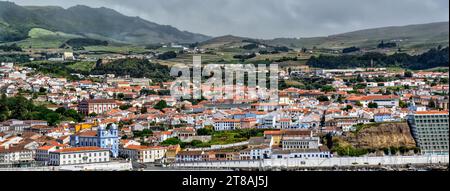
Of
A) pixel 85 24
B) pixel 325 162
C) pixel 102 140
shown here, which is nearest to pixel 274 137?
pixel 325 162

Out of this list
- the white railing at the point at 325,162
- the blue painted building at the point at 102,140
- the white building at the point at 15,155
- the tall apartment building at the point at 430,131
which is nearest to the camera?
the white railing at the point at 325,162

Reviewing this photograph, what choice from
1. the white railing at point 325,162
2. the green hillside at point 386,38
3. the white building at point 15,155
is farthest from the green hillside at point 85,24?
the white railing at point 325,162

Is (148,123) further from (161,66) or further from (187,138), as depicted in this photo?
(161,66)

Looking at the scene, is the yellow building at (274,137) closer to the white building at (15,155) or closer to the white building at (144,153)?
the white building at (144,153)

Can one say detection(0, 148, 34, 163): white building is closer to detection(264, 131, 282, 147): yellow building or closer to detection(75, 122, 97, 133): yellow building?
detection(75, 122, 97, 133): yellow building
